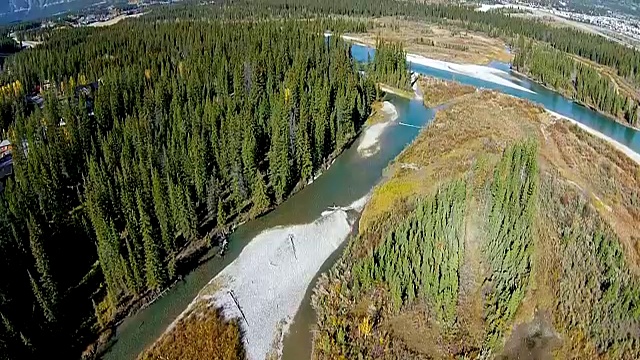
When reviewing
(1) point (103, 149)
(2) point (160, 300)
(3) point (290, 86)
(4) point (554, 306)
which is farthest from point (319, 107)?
(4) point (554, 306)

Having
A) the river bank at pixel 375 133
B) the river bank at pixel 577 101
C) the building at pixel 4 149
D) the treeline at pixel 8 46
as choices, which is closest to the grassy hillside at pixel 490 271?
the river bank at pixel 375 133

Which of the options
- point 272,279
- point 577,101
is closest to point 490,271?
point 272,279

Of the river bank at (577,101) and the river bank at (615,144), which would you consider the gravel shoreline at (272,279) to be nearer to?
the river bank at (615,144)

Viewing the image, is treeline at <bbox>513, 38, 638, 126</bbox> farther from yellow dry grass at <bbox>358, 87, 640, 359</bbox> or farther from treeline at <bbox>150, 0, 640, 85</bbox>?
yellow dry grass at <bbox>358, 87, 640, 359</bbox>

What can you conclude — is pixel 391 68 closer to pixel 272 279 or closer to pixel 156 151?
pixel 156 151

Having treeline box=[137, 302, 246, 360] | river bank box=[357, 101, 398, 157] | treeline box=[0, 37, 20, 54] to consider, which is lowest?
treeline box=[137, 302, 246, 360]

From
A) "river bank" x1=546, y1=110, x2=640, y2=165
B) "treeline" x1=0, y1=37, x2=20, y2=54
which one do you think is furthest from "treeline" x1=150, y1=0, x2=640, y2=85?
"treeline" x1=0, y1=37, x2=20, y2=54

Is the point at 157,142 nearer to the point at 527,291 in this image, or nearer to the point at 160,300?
the point at 160,300
